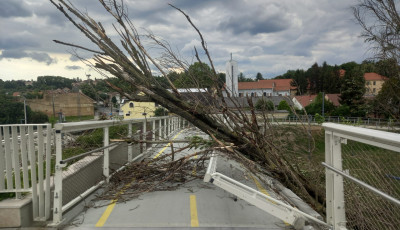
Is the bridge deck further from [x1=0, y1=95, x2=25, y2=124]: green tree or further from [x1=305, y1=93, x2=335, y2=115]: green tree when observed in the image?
[x1=305, y1=93, x2=335, y2=115]: green tree

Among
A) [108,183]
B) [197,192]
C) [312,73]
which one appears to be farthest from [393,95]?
[312,73]

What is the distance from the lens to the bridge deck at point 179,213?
11.5 ft

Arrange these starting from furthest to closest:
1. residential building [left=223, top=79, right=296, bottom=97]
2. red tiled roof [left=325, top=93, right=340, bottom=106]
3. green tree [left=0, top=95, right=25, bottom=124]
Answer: red tiled roof [left=325, top=93, right=340, bottom=106] → green tree [left=0, top=95, right=25, bottom=124] → residential building [left=223, top=79, right=296, bottom=97]

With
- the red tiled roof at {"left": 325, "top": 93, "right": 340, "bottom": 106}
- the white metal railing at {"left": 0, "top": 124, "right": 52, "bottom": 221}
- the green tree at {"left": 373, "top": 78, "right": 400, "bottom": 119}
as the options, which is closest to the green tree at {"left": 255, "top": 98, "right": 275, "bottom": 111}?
the white metal railing at {"left": 0, "top": 124, "right": 52, "bottom": 221}

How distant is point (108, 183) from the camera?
5.38 meters

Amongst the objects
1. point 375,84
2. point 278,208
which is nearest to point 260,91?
point 278,208

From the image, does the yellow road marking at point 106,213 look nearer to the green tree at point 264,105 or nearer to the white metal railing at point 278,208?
the white metal railing at point 278,208

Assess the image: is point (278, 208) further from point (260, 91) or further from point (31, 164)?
point (31, 164)

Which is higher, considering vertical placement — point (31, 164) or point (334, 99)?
point (334, 99)

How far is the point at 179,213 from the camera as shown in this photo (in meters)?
3.87

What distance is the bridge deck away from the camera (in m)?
3.50

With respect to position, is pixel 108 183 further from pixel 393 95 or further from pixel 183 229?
pixel 393 95

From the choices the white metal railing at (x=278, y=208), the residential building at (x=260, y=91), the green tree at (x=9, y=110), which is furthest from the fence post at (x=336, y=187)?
the green tree at (x=9, y=110)

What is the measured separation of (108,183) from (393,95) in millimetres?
8503
